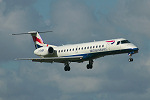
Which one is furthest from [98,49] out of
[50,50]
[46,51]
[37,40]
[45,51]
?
[37,40]

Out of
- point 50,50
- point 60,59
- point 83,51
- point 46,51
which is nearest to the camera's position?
point 83,51

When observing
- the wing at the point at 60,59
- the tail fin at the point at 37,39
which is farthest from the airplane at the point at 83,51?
the tail fin at the point at 37,39

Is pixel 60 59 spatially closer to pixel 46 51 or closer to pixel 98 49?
pixel 46 51

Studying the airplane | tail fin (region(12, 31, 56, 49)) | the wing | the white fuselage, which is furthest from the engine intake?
tail fin (region(12, 31, 56, 49))

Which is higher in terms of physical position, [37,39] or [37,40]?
[37,39]

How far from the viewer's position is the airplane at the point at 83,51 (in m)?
62.0

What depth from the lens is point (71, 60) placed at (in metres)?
66.2

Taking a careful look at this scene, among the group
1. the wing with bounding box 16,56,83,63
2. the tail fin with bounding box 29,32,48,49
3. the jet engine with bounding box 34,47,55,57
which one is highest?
the tail fin with bounding box 29,32,48,49

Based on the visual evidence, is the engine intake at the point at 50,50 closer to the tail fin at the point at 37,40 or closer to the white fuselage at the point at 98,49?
the white fuselage at the point at 98,49

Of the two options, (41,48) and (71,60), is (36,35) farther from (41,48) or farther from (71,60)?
(71,60)

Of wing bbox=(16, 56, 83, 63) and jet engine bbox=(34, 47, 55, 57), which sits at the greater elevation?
jet engine bbox=(34, 47, 55, 57)

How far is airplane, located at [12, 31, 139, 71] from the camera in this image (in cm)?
6200

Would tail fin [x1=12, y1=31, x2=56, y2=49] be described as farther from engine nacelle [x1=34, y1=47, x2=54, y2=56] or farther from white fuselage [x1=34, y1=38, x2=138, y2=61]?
white fuselage [x1=34, y1=38, x2=138, y2=61]

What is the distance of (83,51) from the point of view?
64.5m
